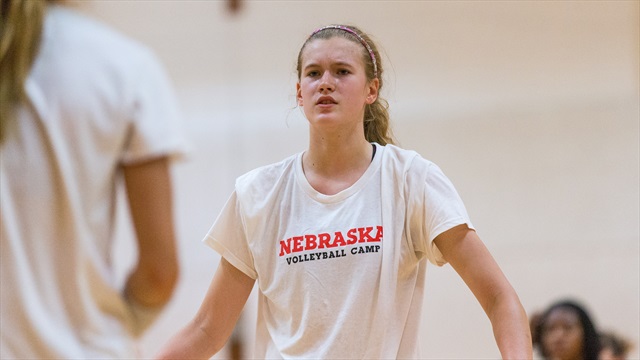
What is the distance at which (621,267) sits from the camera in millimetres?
4359

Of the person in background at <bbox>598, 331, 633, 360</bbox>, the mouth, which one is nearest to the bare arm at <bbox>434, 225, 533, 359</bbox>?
the mouth

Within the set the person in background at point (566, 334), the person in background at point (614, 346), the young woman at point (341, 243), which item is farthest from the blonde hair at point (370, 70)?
the person in background at point (614, 346)

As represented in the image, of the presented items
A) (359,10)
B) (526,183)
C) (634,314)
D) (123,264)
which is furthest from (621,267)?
(123,264)

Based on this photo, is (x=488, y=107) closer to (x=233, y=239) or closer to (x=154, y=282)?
(x=233, y=239)

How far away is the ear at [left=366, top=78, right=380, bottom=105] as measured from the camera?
8.28 ft

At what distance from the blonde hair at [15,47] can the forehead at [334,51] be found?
1.23 meters

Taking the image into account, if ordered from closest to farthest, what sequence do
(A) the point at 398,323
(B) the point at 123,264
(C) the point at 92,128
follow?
(C) the point at 92,128, (A) the point at 398,323, (B) the point at 123,264

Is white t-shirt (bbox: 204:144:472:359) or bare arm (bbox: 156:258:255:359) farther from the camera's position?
bare arm (bbox: 156:258:255:359)

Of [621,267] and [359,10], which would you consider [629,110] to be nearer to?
[621,267]

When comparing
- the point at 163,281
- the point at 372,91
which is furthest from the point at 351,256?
the point at 163,281

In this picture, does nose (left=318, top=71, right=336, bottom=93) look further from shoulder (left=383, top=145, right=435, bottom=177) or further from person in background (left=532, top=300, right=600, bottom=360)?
person in background (left=532, top=300, right=600, bottom=360)

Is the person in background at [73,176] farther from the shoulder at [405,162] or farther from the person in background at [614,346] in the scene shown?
the person in background at [614,346]

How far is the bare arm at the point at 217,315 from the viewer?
244 cm

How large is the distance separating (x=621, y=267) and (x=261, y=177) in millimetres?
2460
